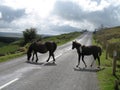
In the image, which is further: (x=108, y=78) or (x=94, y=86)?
(x=108, y=78)

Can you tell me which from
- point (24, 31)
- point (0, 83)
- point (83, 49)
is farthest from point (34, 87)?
point (24, 31)

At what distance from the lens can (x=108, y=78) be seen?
15273mm

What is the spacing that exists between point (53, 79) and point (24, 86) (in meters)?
2.44

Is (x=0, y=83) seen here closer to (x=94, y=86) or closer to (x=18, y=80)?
(x=18, y=80)

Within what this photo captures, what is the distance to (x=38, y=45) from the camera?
23.9 meters

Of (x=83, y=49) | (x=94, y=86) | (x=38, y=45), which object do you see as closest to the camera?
(x=94, y=86)

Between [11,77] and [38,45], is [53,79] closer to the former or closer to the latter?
[11,77]

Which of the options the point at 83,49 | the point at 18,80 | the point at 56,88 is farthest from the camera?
the point at 83,49

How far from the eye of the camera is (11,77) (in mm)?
14555

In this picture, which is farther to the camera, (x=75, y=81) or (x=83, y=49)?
(x=83, y=49)

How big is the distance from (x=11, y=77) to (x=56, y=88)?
3678 mm

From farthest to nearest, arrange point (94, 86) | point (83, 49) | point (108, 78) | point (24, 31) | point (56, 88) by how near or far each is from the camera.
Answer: point (24, 31)
point (83, 49)
point (108, 78)
point (94, 86)
point (56, 88)

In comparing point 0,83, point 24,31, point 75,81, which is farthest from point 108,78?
point 24,31

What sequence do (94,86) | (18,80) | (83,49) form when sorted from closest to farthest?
1. (94,86)
2. (18,80)
3. (83,49)
